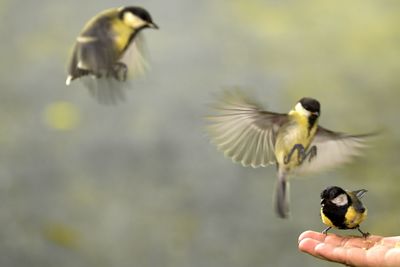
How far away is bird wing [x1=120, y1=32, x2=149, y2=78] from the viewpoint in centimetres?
114

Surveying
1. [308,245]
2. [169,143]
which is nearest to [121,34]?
[308,245]

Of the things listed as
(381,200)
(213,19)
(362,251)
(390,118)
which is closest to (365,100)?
(390,118)

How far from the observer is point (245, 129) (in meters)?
1.07

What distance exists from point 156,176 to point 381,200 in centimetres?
63

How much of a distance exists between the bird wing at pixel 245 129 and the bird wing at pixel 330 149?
6cm

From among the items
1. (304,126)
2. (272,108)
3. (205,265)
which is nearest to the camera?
(304,126)

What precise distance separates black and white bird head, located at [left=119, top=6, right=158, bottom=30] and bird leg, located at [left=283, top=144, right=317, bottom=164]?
0.30m

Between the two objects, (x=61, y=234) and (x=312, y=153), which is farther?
(x=61, y=234)

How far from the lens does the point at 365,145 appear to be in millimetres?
1128

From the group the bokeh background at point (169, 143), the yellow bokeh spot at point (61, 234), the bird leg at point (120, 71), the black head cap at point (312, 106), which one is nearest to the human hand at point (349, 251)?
the black head cap at point (312, 106)

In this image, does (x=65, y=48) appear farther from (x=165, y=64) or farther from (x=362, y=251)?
(x=362, y=251)

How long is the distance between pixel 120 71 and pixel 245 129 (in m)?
0.24

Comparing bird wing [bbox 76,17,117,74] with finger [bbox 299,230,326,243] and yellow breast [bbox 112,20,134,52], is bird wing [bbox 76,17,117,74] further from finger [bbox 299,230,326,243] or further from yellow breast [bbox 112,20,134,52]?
finger [bbox 299,230,326,243]

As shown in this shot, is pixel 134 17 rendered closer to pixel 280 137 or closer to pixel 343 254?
pixel 280 137
